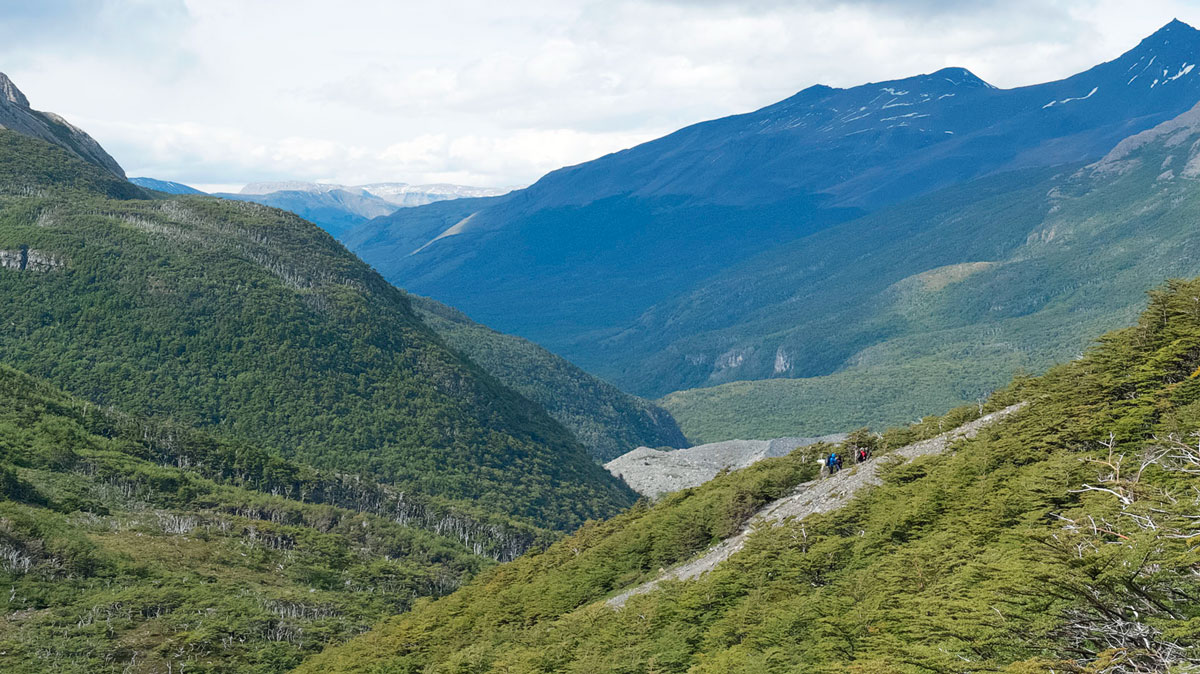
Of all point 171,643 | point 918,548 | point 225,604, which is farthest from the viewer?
point 225,604

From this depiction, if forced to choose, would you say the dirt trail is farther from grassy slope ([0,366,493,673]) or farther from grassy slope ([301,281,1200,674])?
grassy slope ([0,366,493,673])

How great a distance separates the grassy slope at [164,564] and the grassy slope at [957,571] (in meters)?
51.1

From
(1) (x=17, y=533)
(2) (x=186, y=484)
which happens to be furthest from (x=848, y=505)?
(2) (x=186, y=484)

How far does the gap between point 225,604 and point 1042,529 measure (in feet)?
401

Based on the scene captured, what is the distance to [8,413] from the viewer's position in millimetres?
188000

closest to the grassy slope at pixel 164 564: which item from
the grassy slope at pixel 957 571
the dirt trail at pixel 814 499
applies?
the grassy slope at pixel 957 571

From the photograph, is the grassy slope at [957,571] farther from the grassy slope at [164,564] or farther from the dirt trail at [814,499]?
the grassy slope at [164,564]

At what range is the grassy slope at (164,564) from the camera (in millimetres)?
116812

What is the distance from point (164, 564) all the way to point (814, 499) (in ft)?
375

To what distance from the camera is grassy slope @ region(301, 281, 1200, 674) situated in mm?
29906

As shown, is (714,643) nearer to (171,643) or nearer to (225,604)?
(171,643)

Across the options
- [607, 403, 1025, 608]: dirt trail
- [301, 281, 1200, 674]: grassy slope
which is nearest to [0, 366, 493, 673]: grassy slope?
[301, 281, 1200, 674]: grassy slope

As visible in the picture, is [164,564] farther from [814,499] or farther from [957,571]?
[957,571]

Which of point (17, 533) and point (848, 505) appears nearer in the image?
point (848, 505)
